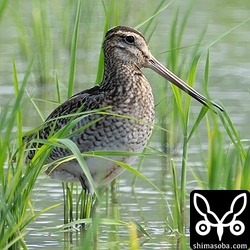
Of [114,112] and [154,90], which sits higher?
[154,90]

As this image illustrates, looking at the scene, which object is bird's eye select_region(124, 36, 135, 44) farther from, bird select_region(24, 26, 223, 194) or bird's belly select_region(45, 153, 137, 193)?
bird's belly select_region(45, 153, 137, 193)

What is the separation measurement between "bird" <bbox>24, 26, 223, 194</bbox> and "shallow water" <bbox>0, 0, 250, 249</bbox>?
0.85 ft

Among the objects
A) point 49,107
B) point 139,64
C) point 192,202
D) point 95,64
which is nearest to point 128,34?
point 139,64

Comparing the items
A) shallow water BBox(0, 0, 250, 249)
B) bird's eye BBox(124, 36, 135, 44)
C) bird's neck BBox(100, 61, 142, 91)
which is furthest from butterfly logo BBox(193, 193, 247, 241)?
bird's eye BBox(124, 36, 135, 44)

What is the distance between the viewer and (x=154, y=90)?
27.7ft

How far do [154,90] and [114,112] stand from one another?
2.19 metres

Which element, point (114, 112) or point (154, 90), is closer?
point (114, 112)

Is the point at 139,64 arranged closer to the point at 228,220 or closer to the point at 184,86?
the point at 184,86

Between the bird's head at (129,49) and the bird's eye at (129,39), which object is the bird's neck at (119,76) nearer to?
the bird's head at (129,49)

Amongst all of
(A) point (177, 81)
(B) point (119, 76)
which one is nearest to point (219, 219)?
(A) point (177, 81)

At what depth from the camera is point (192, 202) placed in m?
5.56

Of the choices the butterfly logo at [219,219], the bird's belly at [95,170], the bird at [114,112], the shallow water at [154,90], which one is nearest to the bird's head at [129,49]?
the bird at [114,112]

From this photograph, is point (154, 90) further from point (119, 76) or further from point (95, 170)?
point (95, 170)

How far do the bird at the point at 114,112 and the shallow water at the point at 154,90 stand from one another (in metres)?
0.26
